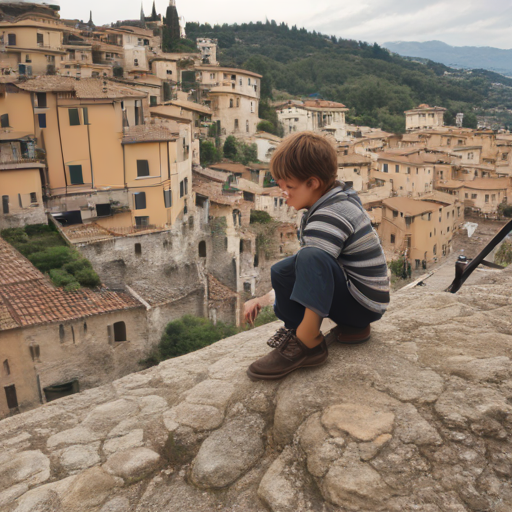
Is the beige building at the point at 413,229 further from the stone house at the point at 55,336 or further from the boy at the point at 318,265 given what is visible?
the boy at the point at 318,265

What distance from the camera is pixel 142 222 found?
25.4 metres

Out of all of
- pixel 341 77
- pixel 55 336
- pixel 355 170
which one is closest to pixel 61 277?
pixel 55 336

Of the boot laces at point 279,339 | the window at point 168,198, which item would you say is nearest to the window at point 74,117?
the window at point 168,198

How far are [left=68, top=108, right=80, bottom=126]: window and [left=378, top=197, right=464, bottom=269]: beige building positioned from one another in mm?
22192

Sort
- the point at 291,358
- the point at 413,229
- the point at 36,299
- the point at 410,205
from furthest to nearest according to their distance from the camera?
the point at 410,205
the point at 413,229
the point at 36,299
the point at 291,358

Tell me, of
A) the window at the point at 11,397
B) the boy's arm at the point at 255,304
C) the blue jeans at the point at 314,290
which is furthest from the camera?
the window at the point at 11,397

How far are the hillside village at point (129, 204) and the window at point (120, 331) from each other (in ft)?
0.16

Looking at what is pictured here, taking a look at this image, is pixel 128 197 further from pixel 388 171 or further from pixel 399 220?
pixel 388 171

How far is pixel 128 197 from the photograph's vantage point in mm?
25344

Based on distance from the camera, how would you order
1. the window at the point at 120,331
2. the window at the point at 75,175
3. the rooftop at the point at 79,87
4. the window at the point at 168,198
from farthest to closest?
the window at the point at 168,198 → the window at the point at 75,175 → the rooftop at the point at 79,87 → the window at the point at 120,331

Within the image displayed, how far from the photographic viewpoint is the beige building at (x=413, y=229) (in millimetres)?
37344

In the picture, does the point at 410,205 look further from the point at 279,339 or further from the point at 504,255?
the point at 279,339

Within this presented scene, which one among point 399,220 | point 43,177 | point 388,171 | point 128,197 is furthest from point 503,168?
point 43,177

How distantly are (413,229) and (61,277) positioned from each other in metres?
26.3
